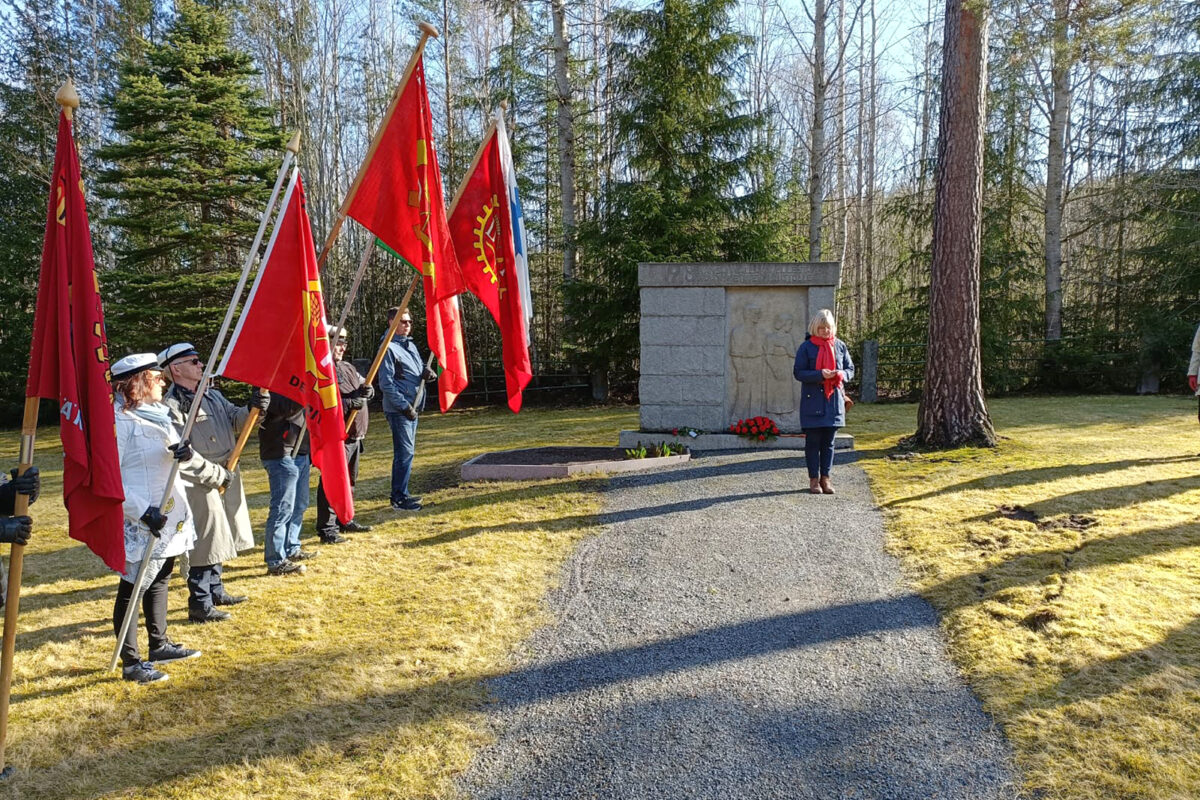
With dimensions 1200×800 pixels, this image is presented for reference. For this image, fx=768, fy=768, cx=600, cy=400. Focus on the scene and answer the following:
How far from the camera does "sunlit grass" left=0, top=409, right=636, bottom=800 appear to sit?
3189 mm

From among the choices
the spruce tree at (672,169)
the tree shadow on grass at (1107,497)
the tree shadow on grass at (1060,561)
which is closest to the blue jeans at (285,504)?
the tree shadow on grass at (1060,561)

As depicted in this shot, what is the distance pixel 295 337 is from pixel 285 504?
72.9 inches

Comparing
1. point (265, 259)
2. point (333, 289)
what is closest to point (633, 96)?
point (333, 289)

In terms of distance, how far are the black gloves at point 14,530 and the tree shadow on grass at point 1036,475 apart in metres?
6.39

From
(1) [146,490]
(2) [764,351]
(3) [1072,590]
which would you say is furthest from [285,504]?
(2) [764,351]

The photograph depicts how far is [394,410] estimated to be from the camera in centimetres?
743

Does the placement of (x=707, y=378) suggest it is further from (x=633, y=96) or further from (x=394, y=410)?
(x=633, y=96)

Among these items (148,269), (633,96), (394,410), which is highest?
(633,96)

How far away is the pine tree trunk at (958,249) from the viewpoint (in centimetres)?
912

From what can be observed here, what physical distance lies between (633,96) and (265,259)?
1500cm

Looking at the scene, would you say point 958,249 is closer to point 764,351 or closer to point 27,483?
point 764,351

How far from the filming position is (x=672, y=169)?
1708 cm

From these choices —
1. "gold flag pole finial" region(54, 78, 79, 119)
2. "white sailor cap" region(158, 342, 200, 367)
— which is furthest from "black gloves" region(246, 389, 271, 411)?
"gold flag pole finial" region(54, 78, 79, 119)

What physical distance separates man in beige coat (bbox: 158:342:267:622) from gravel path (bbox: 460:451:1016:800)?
2054 millimetres
